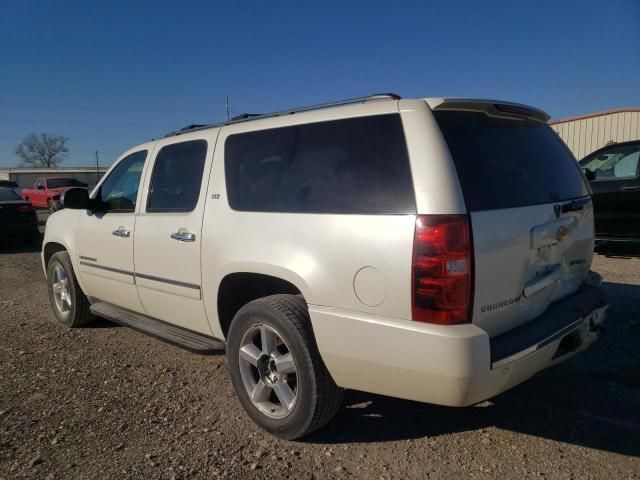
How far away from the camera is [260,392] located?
2.99 metres

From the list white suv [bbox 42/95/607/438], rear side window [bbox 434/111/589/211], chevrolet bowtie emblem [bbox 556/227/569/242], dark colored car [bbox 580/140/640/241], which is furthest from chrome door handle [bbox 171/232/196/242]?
dark colored car [bbox 580/140/640/241]

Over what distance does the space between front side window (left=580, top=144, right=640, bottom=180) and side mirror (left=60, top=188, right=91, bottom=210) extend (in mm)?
6959

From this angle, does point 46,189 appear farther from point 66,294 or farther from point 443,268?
point 443,268

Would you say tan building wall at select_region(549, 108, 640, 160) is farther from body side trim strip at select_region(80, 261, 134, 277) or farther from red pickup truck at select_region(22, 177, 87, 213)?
red pickup truck at select_region(22, 177, 87, 213)

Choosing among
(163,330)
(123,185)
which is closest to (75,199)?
(123,185)

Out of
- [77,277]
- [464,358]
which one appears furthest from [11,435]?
[464,358]

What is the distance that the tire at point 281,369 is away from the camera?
2.65m

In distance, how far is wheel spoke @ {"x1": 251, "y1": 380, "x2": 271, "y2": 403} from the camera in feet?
9.81

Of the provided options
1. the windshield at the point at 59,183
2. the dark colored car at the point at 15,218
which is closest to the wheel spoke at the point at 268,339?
the dark colored car at the point at 15,218

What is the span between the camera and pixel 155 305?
3854mm

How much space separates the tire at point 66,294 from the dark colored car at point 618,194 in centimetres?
697

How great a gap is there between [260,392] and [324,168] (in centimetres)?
143

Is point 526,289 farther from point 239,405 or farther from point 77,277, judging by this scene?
point 77,277

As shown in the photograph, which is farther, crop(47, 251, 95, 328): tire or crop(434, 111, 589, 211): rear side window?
crop(47, 251, 95, 328): tire
